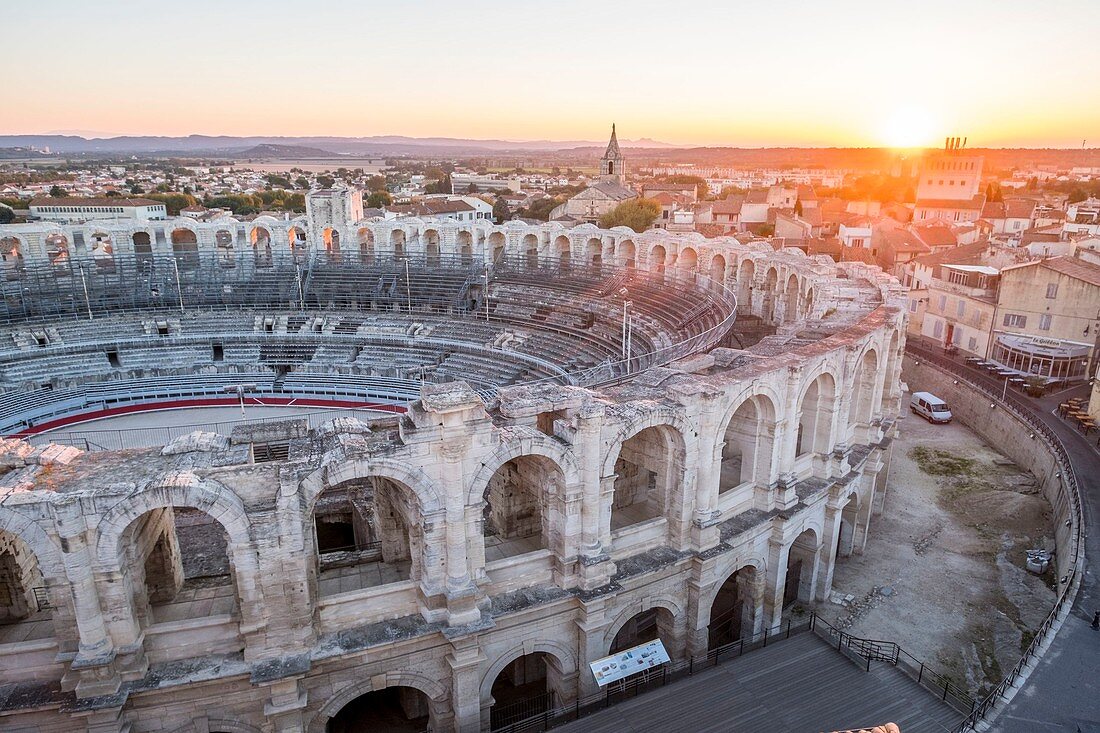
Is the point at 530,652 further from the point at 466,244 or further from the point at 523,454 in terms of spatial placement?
the point at 466,244

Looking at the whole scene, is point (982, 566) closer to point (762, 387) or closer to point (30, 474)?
point (762, 387)

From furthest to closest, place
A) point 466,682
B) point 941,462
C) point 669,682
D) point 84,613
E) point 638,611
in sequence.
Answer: point 941,462, point 638,611, point 669,682, point 466,682, point 84,613

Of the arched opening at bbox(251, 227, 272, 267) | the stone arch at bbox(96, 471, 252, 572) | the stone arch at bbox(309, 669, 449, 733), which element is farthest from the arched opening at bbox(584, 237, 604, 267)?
the stone arch at bbox(96, 471, 252, 572)

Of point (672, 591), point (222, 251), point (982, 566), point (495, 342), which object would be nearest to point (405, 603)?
point (672, 591)

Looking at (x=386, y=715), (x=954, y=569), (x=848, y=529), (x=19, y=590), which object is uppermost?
(x=19, y=590)

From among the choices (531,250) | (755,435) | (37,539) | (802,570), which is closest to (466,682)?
(37,539)

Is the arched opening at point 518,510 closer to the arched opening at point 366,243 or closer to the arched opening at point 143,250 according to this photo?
→ the arched opening at point 366,243
